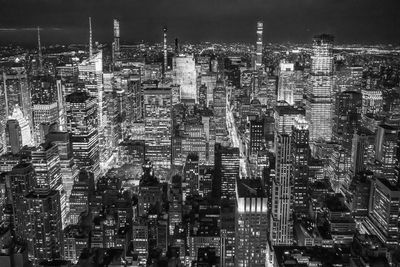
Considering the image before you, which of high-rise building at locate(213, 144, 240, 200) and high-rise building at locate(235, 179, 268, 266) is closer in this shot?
high-rise building at locate(235, 179, 268, 266)

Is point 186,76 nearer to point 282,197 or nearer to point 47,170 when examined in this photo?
point 47,170

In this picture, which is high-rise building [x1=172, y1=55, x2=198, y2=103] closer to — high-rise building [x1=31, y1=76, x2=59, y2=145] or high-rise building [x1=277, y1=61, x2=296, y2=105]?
high-rise building [x1=277, y1=61, x2=296, y2=105]

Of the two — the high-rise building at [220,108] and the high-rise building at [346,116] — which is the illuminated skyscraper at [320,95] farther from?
the high-rise building at [220,108]

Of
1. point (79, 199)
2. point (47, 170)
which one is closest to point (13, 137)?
point (47, 170)

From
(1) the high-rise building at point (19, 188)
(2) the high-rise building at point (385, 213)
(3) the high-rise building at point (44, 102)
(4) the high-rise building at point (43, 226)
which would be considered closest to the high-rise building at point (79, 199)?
(1) the high-rise building at point (19, 188)

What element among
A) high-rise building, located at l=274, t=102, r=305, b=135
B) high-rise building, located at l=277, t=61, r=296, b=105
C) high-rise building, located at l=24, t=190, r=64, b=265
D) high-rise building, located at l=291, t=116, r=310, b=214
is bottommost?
high-rise building, located at l=24, t=190, r=64, b=265

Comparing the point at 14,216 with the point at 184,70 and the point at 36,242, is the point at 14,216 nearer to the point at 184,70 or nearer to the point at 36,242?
the point at 36,242

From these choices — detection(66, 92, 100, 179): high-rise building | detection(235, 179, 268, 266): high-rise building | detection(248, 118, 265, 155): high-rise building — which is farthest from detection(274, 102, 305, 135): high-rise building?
detection(235, 179, 268, 266): high-rise building
